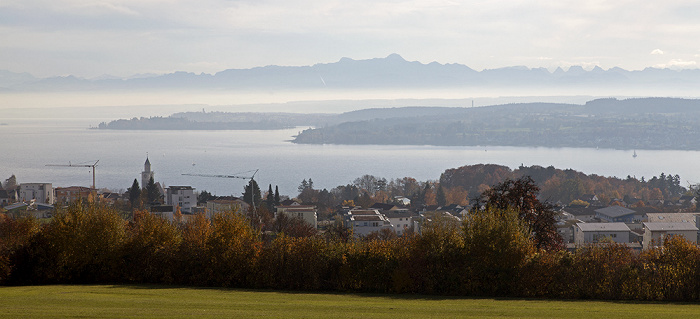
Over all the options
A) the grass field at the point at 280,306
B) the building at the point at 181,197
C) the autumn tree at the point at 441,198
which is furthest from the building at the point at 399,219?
the grass field at the point at 280,306

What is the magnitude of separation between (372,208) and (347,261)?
2921cm

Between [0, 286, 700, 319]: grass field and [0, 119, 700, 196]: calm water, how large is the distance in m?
53.5

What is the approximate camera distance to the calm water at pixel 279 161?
245 feet

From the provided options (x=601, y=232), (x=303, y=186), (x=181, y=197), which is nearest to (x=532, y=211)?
(x=601, y=232)

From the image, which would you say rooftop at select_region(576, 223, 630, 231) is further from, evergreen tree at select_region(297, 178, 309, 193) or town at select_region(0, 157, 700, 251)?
evergreen tree at select_region(297, 178, 309, 193)

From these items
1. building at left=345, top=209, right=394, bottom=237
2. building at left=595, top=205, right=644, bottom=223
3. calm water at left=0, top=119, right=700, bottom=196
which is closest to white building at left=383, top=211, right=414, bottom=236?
building at left=345, top=209, right=394, bottom=237

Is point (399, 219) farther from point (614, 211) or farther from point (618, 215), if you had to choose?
point (614, 211)

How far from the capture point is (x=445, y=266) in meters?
10.8

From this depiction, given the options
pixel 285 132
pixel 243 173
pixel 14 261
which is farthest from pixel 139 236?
pixel 285 132

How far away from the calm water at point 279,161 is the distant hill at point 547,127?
7385mm

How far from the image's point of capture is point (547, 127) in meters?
143

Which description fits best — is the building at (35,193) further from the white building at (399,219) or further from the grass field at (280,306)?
the grass field at (280,306)

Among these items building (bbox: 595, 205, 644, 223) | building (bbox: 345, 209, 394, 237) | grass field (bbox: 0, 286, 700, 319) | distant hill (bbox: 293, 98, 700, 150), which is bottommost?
building (bbox: 595, 205, 644, 223)

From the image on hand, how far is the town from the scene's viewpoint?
27.5 m
